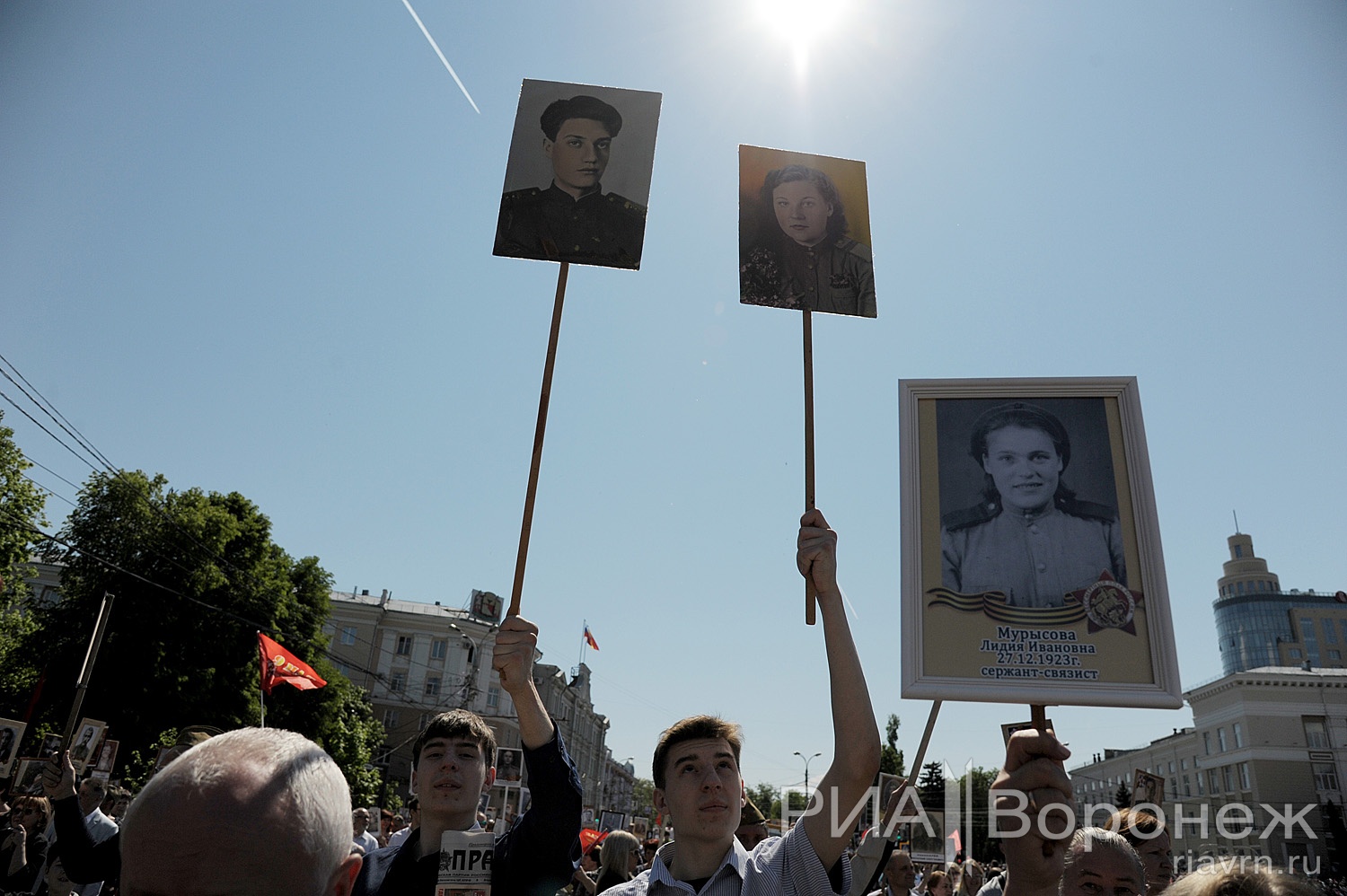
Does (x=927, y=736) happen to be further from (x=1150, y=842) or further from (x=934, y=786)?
(x=934, y=786)

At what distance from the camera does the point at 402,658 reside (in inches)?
2425

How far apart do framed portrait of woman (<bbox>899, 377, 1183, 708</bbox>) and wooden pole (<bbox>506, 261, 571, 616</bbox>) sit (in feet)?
5.99

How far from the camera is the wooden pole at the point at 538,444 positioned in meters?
3.64

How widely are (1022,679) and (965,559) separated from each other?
24.8 inches

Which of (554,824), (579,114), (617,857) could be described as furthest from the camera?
(617,857)

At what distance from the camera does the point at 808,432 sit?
3.93 meters

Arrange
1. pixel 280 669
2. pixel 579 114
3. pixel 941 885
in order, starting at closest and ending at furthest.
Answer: pixel 579 114 < pixel 941 885 < pixel 280 669

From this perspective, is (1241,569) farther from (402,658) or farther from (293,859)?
(293,859)

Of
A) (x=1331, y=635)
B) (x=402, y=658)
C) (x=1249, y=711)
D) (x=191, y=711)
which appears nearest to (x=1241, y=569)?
(x=1331, y=635)

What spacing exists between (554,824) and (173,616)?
29973 millimetres

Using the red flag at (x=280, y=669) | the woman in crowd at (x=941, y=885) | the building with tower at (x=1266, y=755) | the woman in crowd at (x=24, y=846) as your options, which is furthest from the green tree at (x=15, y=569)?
the building with tower at (x=1266, y=755)

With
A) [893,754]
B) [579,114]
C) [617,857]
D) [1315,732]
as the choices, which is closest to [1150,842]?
[617,857]

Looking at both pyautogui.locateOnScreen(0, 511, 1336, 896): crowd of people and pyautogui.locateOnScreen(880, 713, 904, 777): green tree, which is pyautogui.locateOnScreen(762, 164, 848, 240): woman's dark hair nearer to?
pyautogui.locateOnScreen(0, 511, 1336, 896): crowd of people

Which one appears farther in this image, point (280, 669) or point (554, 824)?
point (280, 669)
